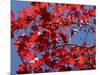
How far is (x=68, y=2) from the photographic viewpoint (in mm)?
2314

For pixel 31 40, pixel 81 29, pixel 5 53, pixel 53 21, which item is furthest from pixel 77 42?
pixel 5 53

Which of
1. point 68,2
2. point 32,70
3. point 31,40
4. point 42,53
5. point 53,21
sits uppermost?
point 68,2

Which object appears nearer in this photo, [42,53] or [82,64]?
[42,53]

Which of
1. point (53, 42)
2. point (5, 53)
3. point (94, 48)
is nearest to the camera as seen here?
point (5, 53)

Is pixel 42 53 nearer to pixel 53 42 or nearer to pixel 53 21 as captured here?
pixel 53 42

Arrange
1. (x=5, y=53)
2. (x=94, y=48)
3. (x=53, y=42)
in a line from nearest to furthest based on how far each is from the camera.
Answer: (x=5, y=53)
(x=53, y=42)
(x=94, y=48)

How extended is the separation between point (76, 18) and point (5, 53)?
2.74 ft

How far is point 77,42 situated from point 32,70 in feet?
1.85

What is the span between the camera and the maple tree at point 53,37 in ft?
7.11

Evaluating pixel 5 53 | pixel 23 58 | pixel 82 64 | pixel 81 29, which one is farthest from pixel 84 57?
pixel 5 53

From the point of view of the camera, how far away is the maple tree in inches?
85.4

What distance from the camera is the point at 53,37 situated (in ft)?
7.41

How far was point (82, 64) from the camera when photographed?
2367 mm

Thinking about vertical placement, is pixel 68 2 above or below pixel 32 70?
above
